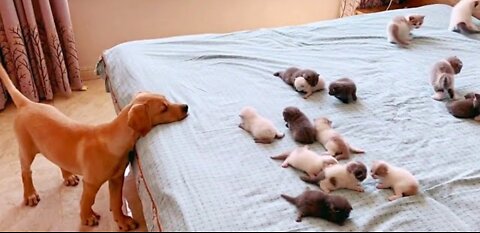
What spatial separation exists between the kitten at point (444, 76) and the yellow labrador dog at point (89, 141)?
1.13m

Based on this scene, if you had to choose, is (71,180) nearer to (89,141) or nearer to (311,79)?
(89,141)

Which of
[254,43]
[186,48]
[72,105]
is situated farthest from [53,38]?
[254,43]

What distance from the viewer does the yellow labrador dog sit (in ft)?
3.03

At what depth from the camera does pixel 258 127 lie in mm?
1479

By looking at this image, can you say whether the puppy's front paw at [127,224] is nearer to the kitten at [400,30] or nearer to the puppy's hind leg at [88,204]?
the puppy's hind leg at [88,204]

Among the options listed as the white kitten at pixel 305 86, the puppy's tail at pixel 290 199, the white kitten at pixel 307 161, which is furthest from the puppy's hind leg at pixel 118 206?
the white kitten at pixel 305 86

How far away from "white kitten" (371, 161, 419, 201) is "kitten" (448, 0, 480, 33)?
1.46 meters

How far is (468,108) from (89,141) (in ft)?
4.49

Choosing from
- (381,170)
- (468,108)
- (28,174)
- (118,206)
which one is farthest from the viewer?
(468,108)

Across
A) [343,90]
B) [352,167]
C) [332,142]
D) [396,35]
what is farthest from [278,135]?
[396,35]

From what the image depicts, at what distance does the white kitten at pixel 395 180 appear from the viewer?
1.28 meters

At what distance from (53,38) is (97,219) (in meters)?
2.27

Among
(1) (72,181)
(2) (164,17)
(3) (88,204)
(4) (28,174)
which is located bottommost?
(4) (28,174)

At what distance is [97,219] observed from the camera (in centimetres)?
71
